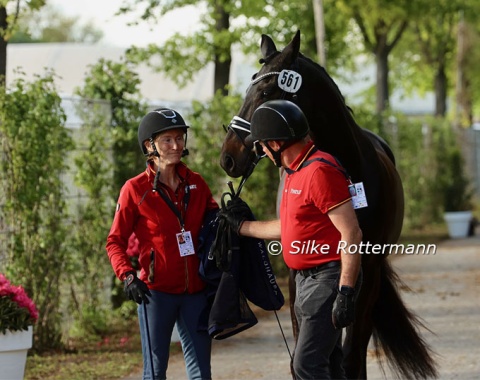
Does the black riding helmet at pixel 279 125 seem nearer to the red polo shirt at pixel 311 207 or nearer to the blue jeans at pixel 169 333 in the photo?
the red polo shirt at pixel 311 207

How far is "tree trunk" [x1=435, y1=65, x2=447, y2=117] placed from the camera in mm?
35812

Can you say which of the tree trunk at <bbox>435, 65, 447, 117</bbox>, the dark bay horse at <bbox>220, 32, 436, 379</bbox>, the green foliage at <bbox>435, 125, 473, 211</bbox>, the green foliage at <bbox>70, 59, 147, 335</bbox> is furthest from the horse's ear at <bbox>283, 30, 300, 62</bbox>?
the tree trunk at <bbox>435, 65, 447, 117</bbox>

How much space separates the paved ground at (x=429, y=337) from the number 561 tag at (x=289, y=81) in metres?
2.51

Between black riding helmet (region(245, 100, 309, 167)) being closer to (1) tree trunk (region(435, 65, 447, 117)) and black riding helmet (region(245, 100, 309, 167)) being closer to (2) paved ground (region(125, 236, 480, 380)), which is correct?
(2) paved ground (region(125, 236, 480, 380))

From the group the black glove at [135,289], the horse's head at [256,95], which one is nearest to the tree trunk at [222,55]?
the horse's head at [256,95]

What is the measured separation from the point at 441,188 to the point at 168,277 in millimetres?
17336

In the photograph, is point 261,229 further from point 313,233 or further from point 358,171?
point 358,171

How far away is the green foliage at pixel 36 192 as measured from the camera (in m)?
7.94

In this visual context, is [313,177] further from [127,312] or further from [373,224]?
[127,312]

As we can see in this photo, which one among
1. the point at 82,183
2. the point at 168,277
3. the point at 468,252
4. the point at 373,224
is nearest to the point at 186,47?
the point at 468,252

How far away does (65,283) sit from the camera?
29.2 ft

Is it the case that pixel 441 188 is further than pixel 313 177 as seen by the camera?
Yes

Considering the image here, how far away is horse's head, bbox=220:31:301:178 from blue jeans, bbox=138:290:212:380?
32.0 inches

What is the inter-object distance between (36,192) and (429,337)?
159 inches
